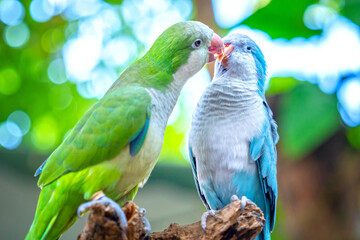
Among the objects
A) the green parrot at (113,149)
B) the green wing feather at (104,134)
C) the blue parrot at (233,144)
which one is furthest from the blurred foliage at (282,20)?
the green wing feather at (104,134)

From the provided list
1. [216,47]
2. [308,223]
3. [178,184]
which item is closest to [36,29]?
[178,184]

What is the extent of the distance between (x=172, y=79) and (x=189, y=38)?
312 mm

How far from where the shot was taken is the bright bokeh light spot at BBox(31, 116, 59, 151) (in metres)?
6.38

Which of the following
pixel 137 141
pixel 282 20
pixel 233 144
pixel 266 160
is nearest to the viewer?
pixel 137 141

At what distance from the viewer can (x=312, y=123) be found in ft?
16.4

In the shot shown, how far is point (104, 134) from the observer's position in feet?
8.32

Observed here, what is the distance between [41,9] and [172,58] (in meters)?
4.12

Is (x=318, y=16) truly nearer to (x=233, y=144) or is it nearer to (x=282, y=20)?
(x=282, y=20)

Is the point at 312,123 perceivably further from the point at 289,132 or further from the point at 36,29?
the point at 36,29

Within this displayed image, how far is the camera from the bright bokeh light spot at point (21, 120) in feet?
20.4

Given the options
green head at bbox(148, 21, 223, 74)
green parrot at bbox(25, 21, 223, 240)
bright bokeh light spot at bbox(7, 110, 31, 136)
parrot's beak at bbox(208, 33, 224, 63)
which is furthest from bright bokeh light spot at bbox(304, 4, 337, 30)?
bright bokeh light spot at bbox(7, 110, 31, 136)

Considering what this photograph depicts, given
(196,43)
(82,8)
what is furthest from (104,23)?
(196,43)

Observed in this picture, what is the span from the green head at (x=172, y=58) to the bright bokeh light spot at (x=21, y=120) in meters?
3.78

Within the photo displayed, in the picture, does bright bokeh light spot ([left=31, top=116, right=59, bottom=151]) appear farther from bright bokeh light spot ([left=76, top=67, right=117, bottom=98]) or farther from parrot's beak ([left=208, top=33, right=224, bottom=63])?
parrot's beak ([left=208, top=33, right=224, bottom=63])
